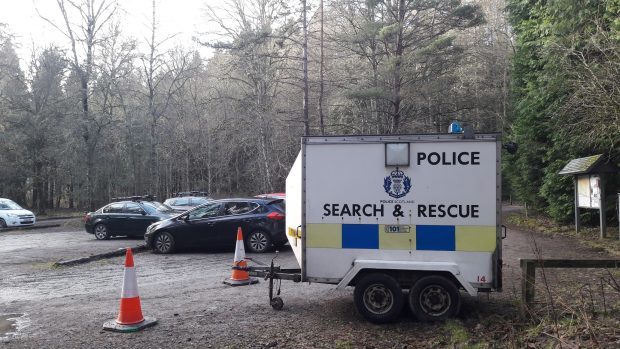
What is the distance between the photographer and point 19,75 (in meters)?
40.1

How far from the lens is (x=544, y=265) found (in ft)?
20.1

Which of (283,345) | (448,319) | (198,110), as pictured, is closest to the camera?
(283,345)

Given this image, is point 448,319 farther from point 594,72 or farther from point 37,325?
point 594,72

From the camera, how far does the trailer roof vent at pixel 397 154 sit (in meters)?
6.46

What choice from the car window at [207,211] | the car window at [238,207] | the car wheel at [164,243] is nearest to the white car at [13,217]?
the car wheel at [164,243]

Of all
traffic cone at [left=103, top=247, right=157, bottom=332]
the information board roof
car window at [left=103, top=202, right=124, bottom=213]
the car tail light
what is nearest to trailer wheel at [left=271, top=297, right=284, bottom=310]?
traffic cone at [left=103, top=247, right=157, bottom=332]

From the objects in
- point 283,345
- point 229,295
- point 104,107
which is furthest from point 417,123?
point 283,345

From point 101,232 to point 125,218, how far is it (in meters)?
1.23

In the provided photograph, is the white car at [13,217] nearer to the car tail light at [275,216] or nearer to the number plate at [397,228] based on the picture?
the car tail light at [275,216]

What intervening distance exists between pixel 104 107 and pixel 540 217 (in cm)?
2637

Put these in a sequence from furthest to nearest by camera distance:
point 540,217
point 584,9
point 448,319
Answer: point 540,217, point 584,9, point 448,319

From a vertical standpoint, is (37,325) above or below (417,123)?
below

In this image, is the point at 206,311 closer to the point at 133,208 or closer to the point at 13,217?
the point at 133,208

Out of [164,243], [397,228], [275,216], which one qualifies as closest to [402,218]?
[397,228]
